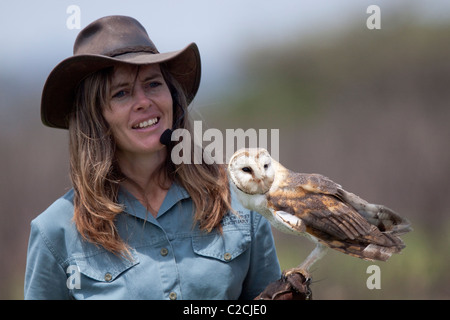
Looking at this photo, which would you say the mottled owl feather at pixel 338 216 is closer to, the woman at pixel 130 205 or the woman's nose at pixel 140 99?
the woman at pixel 130 205

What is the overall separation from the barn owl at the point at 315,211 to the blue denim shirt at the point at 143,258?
350 millimetres

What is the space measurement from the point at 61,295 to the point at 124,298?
12.2 inches

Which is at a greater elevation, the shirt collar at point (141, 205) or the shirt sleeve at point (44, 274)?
the shirt collar at point (141, 205)

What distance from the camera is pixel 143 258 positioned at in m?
2.32

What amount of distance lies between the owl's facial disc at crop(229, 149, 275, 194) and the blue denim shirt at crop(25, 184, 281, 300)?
1.49 ft

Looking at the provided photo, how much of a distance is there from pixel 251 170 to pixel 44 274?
1.04 m

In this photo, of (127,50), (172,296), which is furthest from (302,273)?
(127,50)

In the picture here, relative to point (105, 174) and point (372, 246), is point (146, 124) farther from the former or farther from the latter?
point (372, 246)

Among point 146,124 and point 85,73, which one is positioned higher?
point 85,73

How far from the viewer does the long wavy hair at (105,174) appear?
2297mm

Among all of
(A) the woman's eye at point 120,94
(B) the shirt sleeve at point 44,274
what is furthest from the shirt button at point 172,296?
(A) the woman's eye at point 120,94

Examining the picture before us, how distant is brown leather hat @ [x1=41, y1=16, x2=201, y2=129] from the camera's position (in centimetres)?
225

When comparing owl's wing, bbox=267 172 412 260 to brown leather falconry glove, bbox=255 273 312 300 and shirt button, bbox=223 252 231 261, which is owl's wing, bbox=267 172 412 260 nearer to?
brown leather falconry glove, bbox=255 273 312 300
